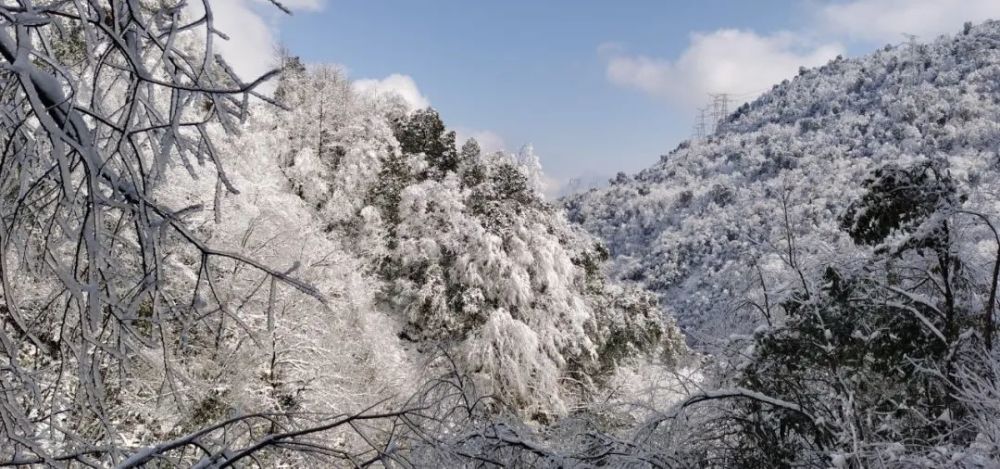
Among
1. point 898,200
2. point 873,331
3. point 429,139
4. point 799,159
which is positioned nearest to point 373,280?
point 429,139

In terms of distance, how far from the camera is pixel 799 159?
156 feet

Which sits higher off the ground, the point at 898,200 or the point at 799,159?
the point at 799,159

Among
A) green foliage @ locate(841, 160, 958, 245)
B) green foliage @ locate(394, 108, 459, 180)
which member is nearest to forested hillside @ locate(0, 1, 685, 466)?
green foliage @ locate(394, 108, 459, 180)

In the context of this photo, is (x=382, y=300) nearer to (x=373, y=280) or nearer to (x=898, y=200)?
(x=373, y=280)

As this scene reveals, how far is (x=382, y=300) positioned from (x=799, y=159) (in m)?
41.9

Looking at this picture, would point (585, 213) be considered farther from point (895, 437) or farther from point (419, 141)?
point (895, 437)

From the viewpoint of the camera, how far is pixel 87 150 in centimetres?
117

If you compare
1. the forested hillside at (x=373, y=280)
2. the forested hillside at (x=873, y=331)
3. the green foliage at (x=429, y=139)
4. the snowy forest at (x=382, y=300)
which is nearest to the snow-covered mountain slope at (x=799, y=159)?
the snowy forest at (x=382, y=300)

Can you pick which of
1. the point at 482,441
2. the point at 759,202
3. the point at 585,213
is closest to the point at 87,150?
the point at 482,441

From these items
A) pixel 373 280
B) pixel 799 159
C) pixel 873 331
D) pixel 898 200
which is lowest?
pixel 873 331

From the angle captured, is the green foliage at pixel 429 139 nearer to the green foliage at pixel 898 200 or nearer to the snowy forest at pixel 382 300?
the snowy forest at pixel 382 300

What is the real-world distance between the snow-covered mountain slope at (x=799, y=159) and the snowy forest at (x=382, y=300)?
279 inches

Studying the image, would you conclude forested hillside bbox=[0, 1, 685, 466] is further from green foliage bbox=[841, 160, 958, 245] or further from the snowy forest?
green foliage bbox=[841, 160, 958, 245]

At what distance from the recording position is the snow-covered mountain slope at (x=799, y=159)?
129 feet
